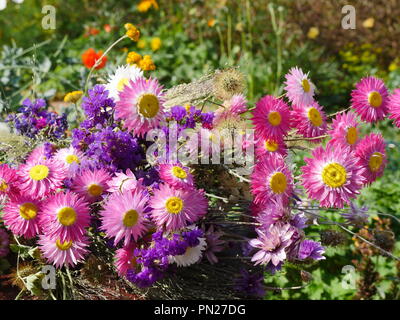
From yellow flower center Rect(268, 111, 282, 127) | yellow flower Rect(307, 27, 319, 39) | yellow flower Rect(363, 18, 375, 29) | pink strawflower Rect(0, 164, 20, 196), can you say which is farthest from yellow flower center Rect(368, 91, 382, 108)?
yellow flower Rect(363, 18, 375, 29)

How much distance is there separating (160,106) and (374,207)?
1656 millimetres

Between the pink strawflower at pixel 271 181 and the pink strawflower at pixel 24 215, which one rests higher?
the pink strawflower at pixel 271 181

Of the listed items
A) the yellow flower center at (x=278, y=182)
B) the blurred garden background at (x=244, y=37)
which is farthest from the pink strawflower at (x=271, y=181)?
the blurred garden background at (x=244, y=37)

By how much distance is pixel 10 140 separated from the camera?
1.80 meters

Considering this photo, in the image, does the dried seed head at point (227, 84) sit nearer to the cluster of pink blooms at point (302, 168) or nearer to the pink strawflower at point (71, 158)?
the cluster of pink blooms at point (302, 168)

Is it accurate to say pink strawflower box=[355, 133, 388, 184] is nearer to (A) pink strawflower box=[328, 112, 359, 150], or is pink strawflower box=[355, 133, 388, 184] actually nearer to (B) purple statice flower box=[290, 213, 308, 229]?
(A) pink strawflower box=[328, 112, 359, 150]

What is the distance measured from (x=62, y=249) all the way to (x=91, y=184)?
18 centimetres

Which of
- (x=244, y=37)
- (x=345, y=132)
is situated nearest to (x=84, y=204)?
(x=345, y=132)

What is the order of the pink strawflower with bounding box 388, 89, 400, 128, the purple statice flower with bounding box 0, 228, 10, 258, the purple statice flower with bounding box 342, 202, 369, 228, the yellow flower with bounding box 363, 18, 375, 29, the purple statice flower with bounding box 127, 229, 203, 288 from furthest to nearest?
the yellow flower with bounding box 363, 18, 375, 29 < the purple statice flower with bounding box 342, 202, 369, 228 < the pink strawflower with bounding box 388, 89, 400, 128 < the purple statice flower with bounding box 0, 228, 10, 258 < the purple statice flower with bounding box 127, 229, 203, 288

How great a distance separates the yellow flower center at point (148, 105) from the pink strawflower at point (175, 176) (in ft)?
0.46

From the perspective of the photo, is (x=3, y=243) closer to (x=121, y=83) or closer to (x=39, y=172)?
(x=39, y=172)

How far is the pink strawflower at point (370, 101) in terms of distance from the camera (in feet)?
5.84

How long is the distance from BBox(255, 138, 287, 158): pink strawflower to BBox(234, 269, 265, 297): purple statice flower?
0.35m

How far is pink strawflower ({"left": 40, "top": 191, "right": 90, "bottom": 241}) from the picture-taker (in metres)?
1.46
